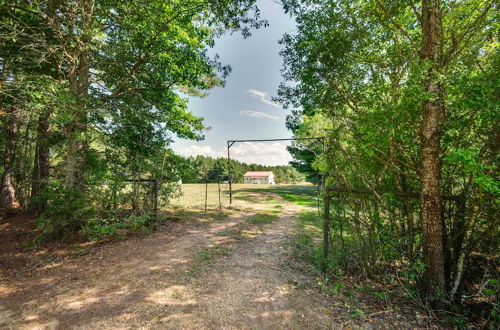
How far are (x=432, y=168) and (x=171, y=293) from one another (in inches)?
178

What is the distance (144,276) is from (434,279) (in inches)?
193

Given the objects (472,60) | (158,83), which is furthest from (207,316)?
(158,83)

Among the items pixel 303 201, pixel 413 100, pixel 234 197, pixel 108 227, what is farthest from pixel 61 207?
pixel 303 201

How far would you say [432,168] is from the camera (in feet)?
9.44

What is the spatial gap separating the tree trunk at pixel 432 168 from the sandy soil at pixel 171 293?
839 mm

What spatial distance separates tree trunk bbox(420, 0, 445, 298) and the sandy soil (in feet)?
2.75

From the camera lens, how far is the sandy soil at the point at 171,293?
2635mm

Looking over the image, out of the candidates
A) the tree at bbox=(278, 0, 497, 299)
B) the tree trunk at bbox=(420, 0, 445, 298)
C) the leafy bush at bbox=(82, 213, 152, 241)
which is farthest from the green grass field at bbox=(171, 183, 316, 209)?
the tree trunk at bbox=(420, 0, 445, 298)

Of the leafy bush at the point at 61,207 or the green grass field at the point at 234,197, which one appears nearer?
the leafy bush at the point at 61,207

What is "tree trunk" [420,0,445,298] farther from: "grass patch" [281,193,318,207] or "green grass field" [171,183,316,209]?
"grass patch" [281,193,318,207]

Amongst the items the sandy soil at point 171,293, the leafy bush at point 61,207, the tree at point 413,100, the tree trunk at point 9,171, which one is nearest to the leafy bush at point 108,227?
the leafy bush at point 61,207

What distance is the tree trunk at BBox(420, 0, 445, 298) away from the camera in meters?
2.82

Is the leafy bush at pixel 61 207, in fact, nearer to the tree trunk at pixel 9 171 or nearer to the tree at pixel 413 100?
the tree trunk at pixel 9 171

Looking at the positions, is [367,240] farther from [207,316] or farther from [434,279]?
[207,316]
